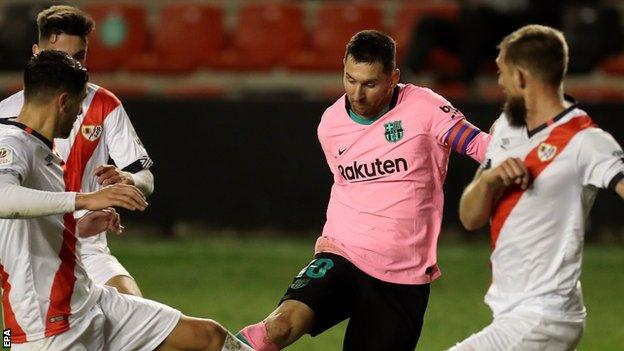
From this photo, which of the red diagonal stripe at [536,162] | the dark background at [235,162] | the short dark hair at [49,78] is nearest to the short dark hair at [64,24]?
the short dark hair at [49,78]

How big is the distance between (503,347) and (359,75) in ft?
6.06

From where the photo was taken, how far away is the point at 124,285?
20.8ft

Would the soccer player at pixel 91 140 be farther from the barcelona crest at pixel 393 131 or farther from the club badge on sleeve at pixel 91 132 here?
the barcelona crest at pixel 393 131

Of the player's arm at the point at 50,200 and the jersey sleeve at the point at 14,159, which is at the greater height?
the jersey sleeve at the point at 14,159

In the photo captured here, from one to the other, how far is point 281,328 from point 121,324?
2.83 feet

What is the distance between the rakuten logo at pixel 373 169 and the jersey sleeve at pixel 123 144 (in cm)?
111

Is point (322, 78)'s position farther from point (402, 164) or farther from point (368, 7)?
point (402, 164)

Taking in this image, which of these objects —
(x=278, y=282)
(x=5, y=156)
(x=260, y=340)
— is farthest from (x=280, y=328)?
(x=278, y=282)

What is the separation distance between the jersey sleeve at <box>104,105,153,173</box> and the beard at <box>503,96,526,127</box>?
238 centimetres

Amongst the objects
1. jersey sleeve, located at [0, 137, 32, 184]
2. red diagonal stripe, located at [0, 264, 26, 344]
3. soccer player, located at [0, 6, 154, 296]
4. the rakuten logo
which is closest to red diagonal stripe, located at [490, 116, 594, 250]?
the rakuten logo

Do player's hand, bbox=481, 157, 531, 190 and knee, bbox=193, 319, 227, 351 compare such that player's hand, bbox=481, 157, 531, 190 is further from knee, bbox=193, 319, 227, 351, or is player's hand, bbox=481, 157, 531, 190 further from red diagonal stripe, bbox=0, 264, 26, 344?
red diagonal stripe, bbox=0, 264, 26, 344

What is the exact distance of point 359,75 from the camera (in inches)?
245

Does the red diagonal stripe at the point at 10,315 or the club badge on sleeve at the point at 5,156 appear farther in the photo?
the red diagonal stripe at the point at 10,315

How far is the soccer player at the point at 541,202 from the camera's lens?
486 centimetres
